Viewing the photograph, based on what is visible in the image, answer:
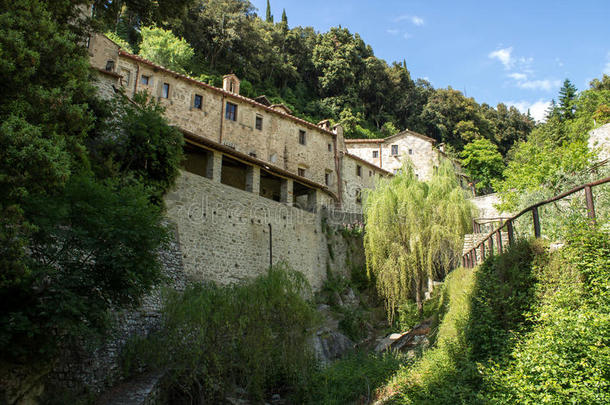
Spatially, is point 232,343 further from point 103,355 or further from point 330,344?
point 330,344

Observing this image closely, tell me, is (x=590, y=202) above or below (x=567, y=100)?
below

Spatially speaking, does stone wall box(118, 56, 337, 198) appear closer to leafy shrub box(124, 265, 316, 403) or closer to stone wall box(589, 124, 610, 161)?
leafy shrub box(124, 265, 316, 403)

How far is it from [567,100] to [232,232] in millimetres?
51701

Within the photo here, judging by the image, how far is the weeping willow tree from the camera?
780 inches

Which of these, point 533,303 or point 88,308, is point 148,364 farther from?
point 533,303

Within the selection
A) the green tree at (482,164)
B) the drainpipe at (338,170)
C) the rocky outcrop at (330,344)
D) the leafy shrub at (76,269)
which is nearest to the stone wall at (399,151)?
the drainpipe at (338,170)

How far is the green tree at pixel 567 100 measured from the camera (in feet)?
174

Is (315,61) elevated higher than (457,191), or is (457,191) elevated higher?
(315,61)

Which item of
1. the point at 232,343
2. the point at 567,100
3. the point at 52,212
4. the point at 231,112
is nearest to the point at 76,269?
the point at 52,212

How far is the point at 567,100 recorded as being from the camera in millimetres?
54625

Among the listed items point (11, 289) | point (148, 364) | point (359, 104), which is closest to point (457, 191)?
point (148, 364)

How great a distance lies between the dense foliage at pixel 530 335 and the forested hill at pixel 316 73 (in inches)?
1227

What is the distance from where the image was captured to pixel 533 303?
359 inches

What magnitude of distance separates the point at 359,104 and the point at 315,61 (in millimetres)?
7439
